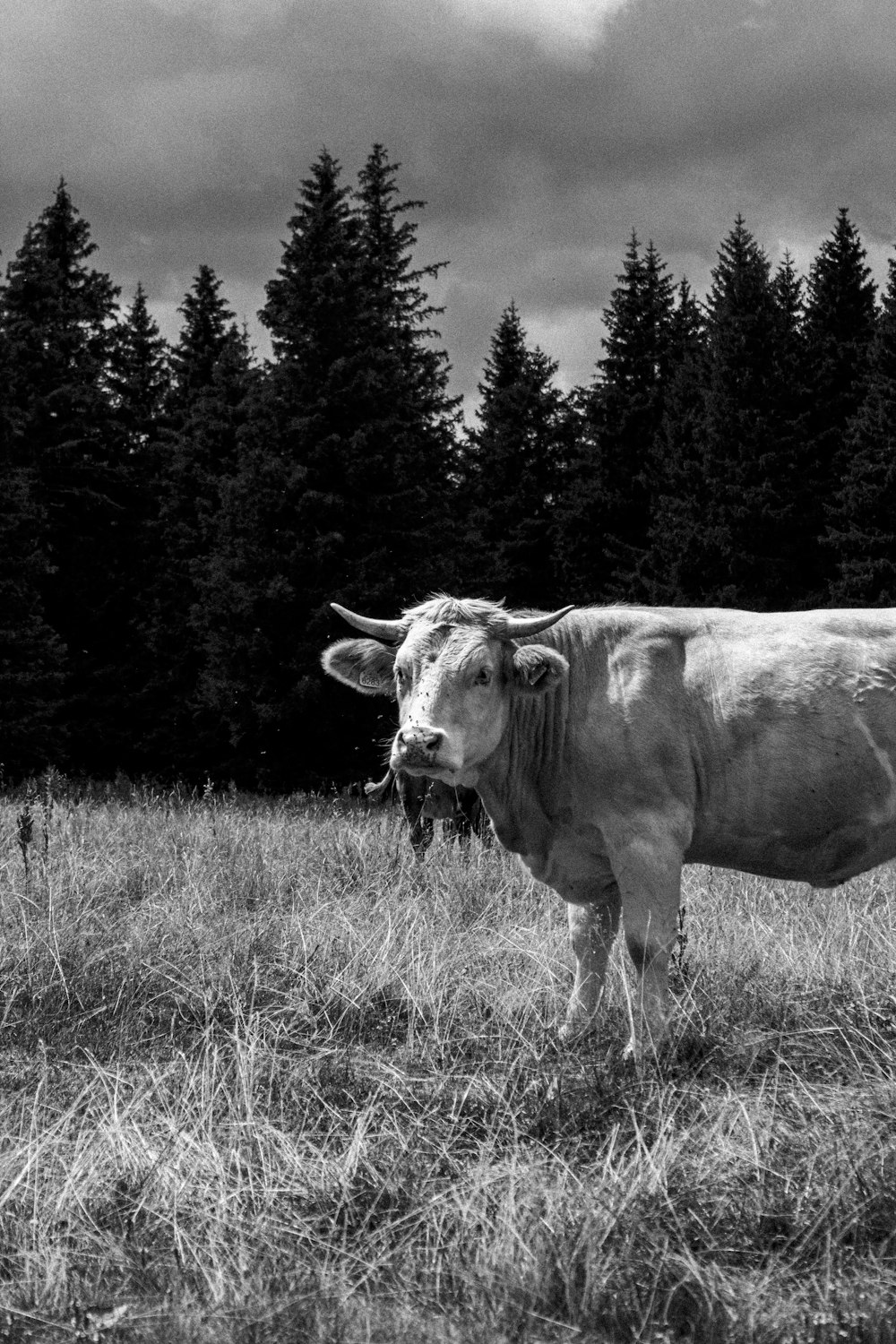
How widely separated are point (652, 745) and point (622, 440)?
3788cm

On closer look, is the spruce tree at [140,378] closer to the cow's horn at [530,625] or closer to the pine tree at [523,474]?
the pine tree at [523,474]

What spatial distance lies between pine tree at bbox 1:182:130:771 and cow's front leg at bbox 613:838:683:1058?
2685cm

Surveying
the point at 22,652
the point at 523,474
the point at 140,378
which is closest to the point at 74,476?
the point at 140,378

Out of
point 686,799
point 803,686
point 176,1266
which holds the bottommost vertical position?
point 176,1266

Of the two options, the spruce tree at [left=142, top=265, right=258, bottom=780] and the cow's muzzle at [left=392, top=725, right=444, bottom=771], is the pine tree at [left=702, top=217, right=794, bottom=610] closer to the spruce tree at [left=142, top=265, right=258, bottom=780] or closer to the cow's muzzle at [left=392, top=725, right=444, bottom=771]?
the spruce tree at [left=142, top=265, right=258, bottom=780]

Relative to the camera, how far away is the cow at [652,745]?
573 centimetres

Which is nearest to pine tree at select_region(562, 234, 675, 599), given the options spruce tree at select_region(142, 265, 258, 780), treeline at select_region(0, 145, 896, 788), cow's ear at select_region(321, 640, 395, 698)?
treeline at select_region(0, 145, 896, 788)

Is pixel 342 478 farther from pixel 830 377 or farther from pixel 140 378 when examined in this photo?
pixel 830 377

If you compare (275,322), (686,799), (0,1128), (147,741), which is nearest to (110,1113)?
(0,1128)

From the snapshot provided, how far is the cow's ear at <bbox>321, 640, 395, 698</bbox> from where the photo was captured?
20.7 ft

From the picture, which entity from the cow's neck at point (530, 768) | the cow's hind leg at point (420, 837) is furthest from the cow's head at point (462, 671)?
the cow's hind leg at point (420, 837)

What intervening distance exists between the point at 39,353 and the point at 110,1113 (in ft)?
103

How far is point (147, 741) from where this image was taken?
31.5 metres

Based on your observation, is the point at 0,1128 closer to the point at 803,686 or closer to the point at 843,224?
the point at 803,686
